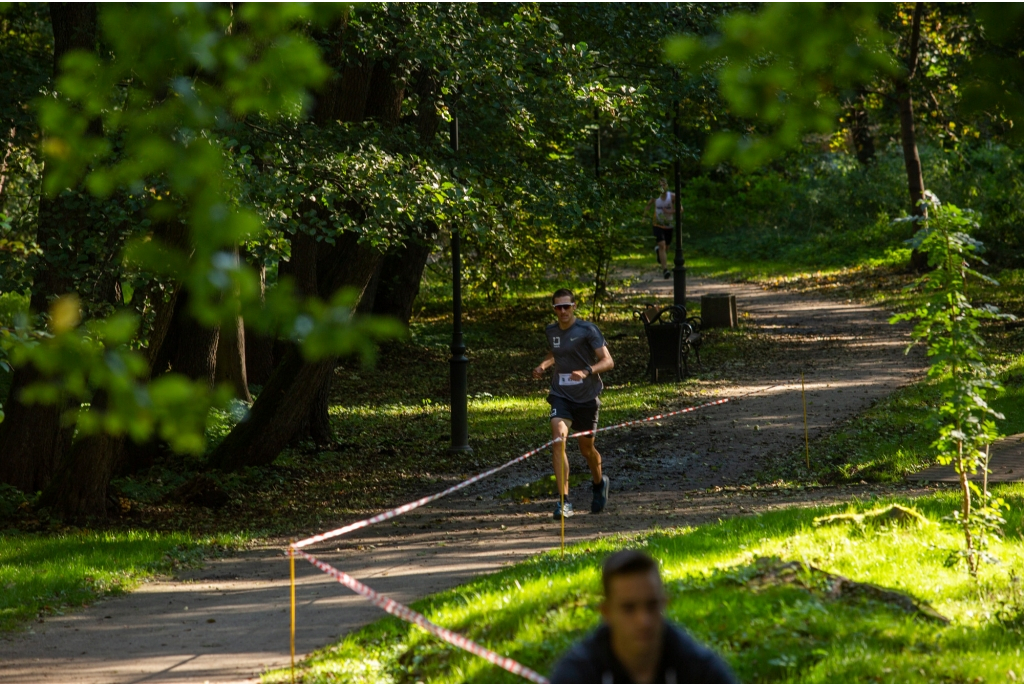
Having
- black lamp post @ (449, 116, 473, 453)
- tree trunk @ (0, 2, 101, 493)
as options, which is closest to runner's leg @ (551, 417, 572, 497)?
black lamp post @ (449, 116, 473, 453)

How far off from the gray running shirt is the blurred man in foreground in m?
6.64

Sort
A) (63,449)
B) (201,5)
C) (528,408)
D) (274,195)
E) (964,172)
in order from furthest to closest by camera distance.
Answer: (964,172), (528,408), (63,449), (274,195), (201,5)

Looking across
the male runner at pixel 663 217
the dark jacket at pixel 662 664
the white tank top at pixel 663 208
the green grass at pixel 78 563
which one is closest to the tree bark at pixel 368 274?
the green grass at pixel 78 563

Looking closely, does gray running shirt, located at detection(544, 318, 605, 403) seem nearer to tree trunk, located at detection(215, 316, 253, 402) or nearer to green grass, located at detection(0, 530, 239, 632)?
green grass, located at detection(0, 530, 239, 632)

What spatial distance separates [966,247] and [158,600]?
668cm

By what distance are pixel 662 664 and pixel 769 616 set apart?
255cm

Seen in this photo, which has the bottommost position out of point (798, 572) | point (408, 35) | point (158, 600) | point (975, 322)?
point (158, 600)

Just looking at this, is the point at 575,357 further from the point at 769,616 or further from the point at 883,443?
the point at 769,616

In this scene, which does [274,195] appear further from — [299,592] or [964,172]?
[964,172]

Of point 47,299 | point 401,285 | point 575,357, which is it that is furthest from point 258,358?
point 575,357

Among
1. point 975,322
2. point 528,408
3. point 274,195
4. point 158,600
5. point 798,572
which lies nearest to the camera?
point 798,572

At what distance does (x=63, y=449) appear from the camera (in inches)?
466

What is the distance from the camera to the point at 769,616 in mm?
5824

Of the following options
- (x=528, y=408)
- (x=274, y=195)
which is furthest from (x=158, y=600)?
(x=528, y=408)
